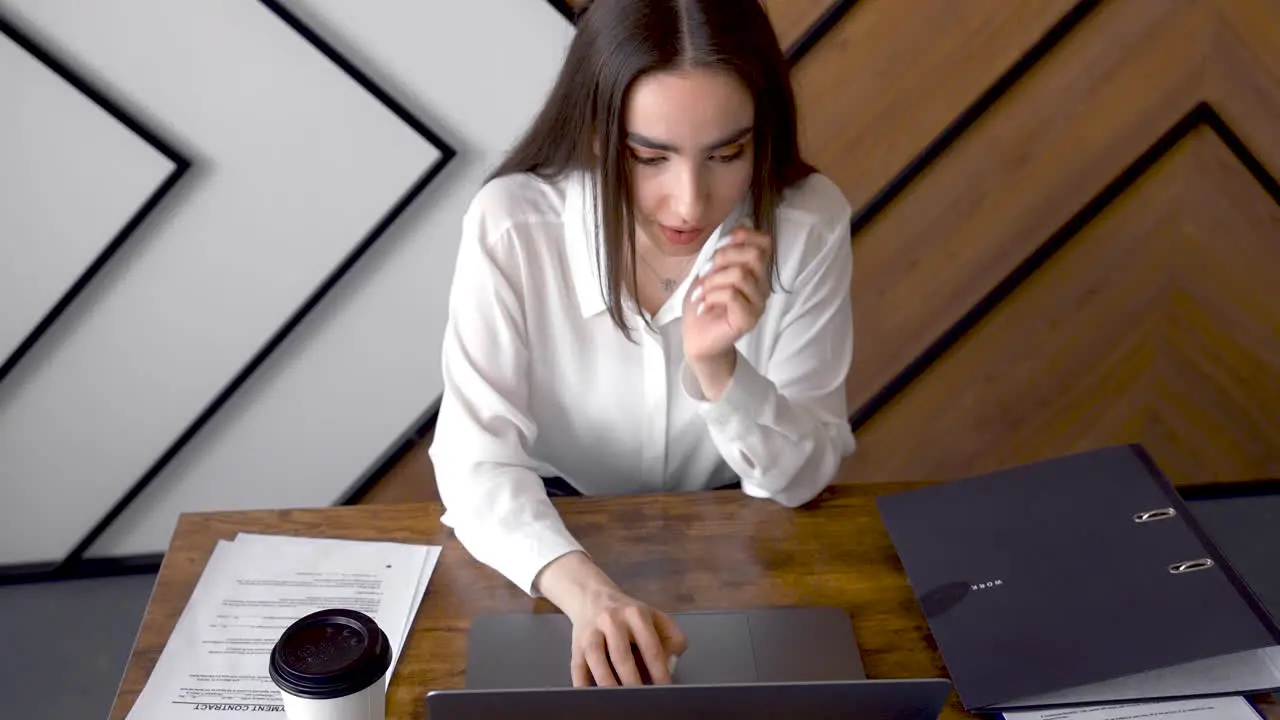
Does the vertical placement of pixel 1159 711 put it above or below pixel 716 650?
above

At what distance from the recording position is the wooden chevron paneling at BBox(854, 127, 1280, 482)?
214 cm

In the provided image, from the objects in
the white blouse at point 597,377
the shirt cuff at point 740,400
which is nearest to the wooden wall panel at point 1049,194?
the white blouse at point 597,377

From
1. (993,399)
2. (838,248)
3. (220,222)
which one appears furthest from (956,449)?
(220,222)

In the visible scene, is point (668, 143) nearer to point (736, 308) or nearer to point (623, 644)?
point (736, 308)

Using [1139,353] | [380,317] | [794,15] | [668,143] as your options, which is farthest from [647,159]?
[1139,353]

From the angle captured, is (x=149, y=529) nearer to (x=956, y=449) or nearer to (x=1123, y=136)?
(x=956, y=449)

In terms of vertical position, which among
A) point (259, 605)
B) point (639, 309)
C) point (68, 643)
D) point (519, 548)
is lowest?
point (68, 643)

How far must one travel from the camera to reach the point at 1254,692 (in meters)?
1.00

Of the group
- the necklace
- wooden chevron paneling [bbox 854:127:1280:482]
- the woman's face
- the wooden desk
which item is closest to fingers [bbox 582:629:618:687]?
the wooden desk

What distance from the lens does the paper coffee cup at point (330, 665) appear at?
0.82 metres

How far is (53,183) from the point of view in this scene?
1.88m

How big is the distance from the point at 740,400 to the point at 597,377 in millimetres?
242

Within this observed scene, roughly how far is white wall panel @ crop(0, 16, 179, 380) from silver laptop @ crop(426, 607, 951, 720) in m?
1.20

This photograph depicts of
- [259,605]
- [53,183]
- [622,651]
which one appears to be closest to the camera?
[622,651]
